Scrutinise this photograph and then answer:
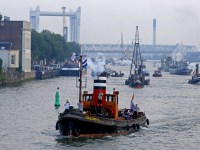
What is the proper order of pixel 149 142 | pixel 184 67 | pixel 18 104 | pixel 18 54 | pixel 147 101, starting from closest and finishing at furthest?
1. pixel 149 142
2. pixel 18 104
3. pixel 147 101
4. pixel 18 54
5. pixel 184 67

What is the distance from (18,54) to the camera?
334 feet

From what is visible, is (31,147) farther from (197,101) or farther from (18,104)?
(197,101)

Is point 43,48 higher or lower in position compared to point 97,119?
higher

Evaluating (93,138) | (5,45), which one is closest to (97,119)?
(93,138)

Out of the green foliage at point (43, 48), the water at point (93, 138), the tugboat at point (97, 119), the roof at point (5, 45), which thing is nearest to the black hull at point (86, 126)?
the tugboat at point (97, 119)

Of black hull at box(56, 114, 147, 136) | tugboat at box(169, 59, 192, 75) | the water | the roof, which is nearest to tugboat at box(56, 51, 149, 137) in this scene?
black hull at box(56, 114, 147, 136)

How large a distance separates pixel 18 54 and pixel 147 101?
44.6 m

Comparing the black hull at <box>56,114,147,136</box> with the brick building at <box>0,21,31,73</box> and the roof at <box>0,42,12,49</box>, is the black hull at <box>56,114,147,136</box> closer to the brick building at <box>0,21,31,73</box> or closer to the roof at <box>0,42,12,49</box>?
the roof at <box>0,42,12,49</box>

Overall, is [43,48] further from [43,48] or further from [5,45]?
[5,45]

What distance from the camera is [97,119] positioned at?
3512 cm

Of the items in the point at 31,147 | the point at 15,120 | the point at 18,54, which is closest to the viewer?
the point at 31,147

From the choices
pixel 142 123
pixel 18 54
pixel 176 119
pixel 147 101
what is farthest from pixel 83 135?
pixel 18 54

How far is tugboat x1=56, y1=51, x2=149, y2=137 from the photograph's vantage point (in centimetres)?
3447

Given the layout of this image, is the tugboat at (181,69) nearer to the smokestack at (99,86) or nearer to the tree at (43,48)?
the tree at (43,48)
